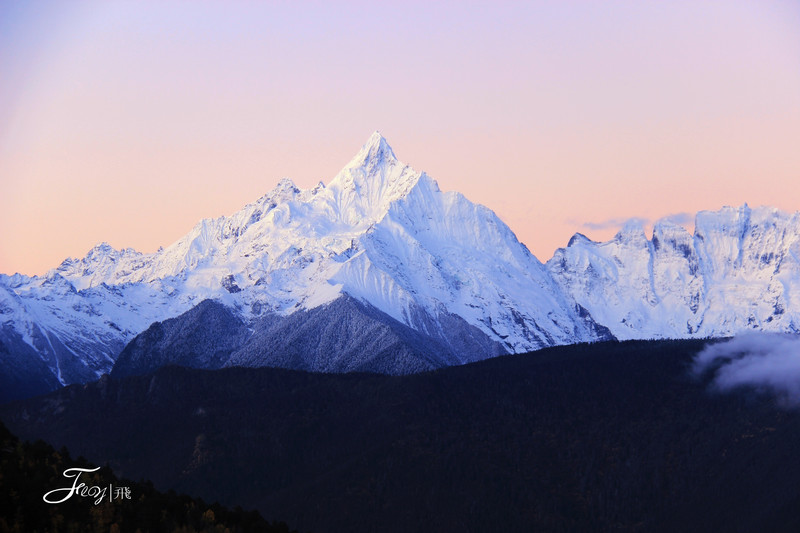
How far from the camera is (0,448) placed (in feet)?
540

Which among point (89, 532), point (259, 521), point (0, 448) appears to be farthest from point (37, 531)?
point (259, 521)

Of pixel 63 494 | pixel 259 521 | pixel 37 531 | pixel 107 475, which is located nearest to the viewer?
pixel 37 531

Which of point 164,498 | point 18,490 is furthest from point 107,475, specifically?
point 18,490

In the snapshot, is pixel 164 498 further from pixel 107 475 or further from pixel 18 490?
pixel 18 490

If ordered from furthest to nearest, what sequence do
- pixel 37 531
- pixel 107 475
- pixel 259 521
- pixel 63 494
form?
1. pixel 259 521
2. pixel 107 475
3. pixel 63 494
4. pixel 37 531

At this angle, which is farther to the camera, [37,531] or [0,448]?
[0,448]

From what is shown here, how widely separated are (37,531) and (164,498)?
28.2 m

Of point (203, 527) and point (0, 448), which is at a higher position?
point (0, 448)
